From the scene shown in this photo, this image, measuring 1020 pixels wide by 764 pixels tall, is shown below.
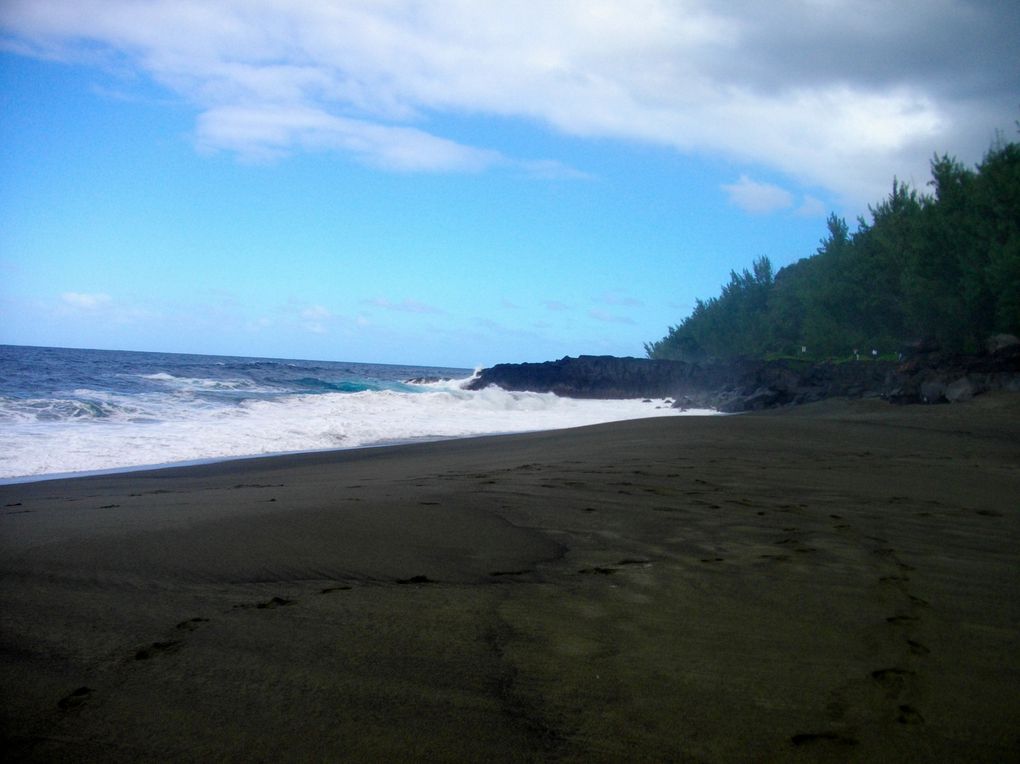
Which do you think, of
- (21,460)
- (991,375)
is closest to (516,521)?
(21,460)

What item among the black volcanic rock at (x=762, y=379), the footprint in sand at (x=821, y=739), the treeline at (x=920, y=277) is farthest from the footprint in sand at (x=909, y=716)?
the treeline at (x=920, y=277)

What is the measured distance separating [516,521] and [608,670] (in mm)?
2538

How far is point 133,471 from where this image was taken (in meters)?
8.84

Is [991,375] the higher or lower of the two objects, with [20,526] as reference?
higher

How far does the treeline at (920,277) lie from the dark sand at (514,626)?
2085cm

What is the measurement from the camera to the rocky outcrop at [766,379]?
791 inches

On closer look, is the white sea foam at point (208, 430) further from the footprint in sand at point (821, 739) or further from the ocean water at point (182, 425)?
the footprint in sand at point (821, 739)

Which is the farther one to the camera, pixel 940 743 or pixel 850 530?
pixel 850 530

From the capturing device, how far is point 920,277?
87.1ft

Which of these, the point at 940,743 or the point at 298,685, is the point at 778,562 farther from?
the point at 298,685

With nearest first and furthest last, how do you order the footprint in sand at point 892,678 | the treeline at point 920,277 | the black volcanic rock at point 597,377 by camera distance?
the footprint in sand at point 892,678
the treeline at point 920,277
the black volcanic rock at point 597,377

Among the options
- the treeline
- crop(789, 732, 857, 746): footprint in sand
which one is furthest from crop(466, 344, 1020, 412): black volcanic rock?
crop(789, 732, 857, 746): footprint in sand

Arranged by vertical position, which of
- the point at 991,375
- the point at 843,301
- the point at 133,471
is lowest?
the point at 133,471

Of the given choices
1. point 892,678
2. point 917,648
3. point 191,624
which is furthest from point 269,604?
point 917,648
